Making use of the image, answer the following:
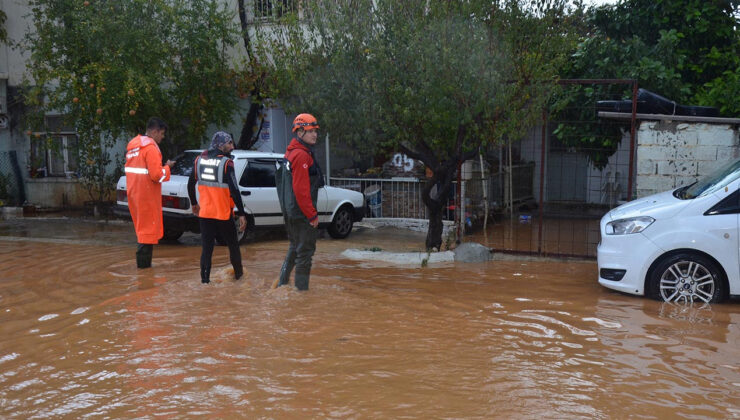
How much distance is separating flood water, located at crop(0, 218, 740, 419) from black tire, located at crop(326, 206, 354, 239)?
3.71m

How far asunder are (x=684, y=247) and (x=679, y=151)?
2958 millimetres

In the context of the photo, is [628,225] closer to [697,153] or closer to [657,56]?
[697,153]

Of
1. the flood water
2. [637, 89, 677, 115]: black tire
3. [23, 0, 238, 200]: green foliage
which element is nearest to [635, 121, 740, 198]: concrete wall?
[637, 89, 677, 115]: black tire

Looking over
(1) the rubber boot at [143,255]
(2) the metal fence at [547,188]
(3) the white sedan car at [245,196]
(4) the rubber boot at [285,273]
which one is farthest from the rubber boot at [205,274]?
(2) the metal fence at [547,188]

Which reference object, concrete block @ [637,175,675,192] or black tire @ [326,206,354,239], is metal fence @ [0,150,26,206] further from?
concrete block @ [637,175,675,192]

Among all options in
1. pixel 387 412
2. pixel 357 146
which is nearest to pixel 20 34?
pixel 357 146

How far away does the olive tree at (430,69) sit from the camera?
358 inches

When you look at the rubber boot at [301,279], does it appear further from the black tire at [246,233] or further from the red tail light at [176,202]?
the red tail light at [176,202]

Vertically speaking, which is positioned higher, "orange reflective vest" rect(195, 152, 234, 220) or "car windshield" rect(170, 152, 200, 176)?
"car windshield" rect(170, 152, 200, 176)

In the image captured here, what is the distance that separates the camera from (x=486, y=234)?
13.0m

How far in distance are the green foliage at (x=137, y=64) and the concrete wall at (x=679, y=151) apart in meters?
8.65

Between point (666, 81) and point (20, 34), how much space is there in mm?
15740

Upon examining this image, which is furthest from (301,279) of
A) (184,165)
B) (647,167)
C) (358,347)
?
(647,167)

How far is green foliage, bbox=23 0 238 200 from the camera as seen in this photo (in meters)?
13.4
